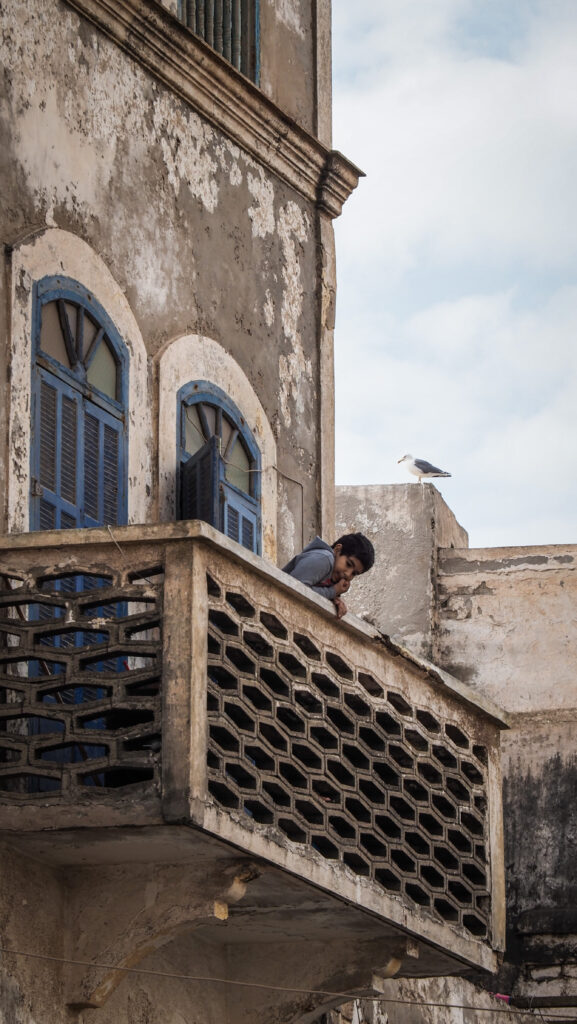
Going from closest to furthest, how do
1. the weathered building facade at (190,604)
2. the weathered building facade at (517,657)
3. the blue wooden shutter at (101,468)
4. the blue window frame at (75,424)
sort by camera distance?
the weathered building facade at (190,604) → the blue window frame at (75,424) → the blue wooden shutter at (101,468) → the weathered building facade at (517,657)

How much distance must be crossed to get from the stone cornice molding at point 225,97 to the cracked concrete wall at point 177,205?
0.23ft

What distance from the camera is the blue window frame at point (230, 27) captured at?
450 inches

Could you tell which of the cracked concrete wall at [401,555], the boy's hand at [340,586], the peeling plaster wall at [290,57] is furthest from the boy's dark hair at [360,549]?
the cracked concrete wall at [401,555]

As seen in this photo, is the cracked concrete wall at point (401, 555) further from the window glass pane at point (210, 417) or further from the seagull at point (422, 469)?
the window glass pane at point (210, 417)

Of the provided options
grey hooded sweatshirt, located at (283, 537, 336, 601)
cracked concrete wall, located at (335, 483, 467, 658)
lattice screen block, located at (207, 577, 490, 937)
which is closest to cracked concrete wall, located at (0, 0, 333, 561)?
grey hooded sweatshirt, located at (283, 537, 336, 601)

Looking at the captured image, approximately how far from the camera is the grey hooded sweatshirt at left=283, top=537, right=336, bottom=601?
9375 millimetres

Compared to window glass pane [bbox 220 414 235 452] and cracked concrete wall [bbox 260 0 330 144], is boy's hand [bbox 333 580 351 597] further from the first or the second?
cracked concrete wall [bbox 260 0 330 144]

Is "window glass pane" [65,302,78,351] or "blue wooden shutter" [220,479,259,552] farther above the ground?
"window glass pane" [65,302,78,351]

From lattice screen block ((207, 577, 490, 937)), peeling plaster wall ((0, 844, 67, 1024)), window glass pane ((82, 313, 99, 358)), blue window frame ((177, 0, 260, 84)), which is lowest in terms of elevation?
peeling plaster wall ((0, 844, 67, 1024))

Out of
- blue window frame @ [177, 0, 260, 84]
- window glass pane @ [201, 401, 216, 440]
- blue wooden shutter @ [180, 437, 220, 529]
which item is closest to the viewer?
blue wooden shutter @ [180, 437, 220, 529]

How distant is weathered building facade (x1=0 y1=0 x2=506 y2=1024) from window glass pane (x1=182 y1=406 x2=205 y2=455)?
0.02 metres

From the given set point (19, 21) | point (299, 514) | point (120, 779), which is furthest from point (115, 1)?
point (120, 779)

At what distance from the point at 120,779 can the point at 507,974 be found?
6.80m

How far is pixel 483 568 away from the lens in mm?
15641
